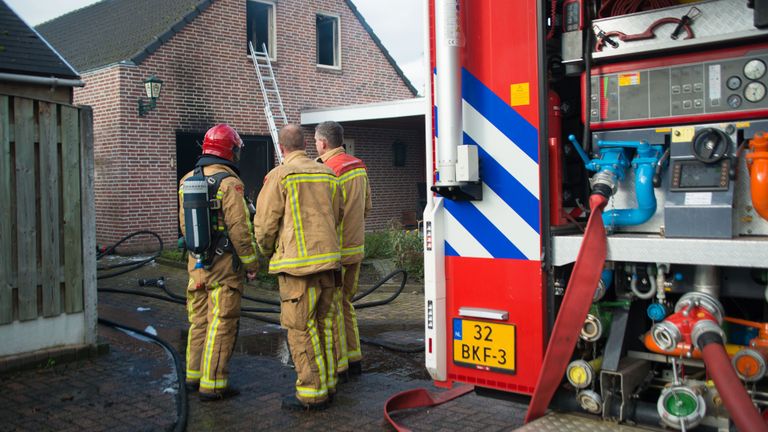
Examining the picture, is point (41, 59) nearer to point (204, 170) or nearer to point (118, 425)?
point (204, 170)

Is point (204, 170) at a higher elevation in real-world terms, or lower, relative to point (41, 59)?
lower

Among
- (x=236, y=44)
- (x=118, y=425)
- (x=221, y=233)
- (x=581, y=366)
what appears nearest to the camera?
(x=581, y=366)

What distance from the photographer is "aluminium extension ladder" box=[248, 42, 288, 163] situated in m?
16.6

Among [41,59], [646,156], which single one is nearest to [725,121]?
[646,156]

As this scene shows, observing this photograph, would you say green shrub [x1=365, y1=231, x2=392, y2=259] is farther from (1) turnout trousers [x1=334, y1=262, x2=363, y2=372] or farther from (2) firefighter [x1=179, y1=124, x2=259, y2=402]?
(2) firefighter [x1=179, y1=124, x2=259, y2=402]

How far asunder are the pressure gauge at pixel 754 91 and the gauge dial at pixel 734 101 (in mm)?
35

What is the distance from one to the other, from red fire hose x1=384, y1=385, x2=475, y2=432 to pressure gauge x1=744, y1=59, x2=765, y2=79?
7.81 feet

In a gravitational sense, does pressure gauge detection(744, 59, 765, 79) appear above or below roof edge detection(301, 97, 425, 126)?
below

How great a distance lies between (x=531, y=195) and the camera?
3484mm

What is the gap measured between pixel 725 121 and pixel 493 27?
1.13m

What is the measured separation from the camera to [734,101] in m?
3.18

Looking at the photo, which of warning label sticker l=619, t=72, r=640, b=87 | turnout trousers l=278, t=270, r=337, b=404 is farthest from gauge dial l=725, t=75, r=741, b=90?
turnout trousers l=278, t=270, r=337, b=404

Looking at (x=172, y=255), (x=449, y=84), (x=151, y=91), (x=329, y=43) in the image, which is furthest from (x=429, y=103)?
(x=329, y=43)

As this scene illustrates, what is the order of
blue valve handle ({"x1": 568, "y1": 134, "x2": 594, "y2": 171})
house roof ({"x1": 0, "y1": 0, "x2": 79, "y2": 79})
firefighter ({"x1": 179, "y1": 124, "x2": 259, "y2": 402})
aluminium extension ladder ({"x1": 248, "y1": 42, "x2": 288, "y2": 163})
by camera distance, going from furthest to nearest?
aluminium extension ladder ({"x1": 248, "y1": 42, "x2": 288, "y2": 163})
house roof ({"x1": 0, "y1": 0, "x2": 79, "y2": 79})
firefighter ({"x1": 179, "y1": 124, "x2": 259, "y2": 402})
blue valve handle ({"x1": 568, "y1": 134, "x2": 594, "y2": 171})
